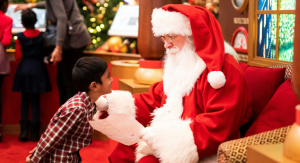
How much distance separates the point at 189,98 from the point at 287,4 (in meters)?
0.77

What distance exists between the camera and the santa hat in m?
1.39

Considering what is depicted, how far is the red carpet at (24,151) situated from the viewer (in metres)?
2.75

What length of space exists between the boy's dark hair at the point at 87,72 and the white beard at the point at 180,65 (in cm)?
35

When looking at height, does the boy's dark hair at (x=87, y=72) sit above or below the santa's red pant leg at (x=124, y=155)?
above

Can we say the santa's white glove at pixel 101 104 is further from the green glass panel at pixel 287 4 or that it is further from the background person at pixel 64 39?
the background person at pixel 64 39

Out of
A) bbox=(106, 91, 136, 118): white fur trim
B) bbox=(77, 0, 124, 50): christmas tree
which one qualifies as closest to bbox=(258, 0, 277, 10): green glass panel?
bbox=(106, 91, 136, 118): white fur trim

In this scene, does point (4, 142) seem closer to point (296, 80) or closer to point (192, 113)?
point (192, 113)

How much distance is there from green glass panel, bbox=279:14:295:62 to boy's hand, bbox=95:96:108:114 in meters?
0.99

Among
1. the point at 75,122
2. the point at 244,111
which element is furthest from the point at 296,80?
the point at 75,122

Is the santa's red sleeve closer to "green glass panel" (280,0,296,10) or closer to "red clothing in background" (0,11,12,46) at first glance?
"green glass panel" (280,0,296,10)

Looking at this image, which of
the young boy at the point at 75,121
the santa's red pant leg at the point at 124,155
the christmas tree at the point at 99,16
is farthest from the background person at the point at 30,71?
the santa's red pant leg at the point at 124,155

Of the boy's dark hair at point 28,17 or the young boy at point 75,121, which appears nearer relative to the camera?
the young boy at point 75,121

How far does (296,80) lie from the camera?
84 cm

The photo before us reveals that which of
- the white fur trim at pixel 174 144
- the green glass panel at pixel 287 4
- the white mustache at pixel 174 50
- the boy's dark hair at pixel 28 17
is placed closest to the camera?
the white fur trim at pixel 174 144
